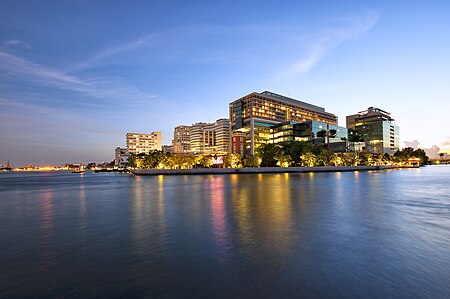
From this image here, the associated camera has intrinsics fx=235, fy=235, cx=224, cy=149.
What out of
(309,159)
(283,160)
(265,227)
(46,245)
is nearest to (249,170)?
(283,160)

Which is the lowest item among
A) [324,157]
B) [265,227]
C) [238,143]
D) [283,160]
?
[265,227]

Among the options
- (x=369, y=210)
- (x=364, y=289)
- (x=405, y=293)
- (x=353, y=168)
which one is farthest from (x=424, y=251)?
(x=353, y=168)

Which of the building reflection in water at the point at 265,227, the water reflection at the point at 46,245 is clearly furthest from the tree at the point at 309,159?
the water reflection at the point at 46,245

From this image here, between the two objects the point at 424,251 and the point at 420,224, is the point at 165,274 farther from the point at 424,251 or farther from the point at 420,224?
the point at 420,224

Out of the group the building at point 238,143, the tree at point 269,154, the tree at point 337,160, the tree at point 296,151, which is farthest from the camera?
the building at point 238,143

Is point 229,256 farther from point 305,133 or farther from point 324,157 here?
point 305,133

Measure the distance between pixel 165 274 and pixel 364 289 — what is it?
8.89m

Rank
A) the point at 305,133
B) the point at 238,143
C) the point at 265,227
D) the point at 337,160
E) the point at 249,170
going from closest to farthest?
the point at 265,227 < the point at 249,170 < the point at 337,160 < the point at 305,133 < the point at 238,143

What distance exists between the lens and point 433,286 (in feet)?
33.6

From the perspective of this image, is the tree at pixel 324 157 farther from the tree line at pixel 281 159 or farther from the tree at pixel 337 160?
the tree at pixel 337 160

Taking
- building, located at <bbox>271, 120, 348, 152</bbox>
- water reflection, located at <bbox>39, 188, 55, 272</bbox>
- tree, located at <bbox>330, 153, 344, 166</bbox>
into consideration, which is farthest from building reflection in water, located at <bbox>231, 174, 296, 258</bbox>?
building, located at <bbox>271, 120, 348, 152</bbox>

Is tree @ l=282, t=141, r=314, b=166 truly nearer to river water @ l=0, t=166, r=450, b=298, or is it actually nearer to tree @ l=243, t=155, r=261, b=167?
tree @ l=243, t=155, r=261, b=167

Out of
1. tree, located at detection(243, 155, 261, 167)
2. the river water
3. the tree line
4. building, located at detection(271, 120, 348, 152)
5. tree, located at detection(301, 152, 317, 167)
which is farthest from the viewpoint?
building, located at detection(271, 120, 348, 152)

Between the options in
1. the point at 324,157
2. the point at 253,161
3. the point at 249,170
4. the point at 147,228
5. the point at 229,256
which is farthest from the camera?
the point at 253,161
